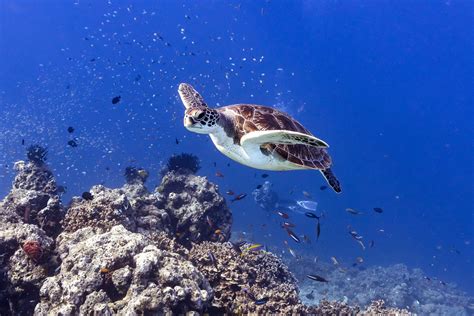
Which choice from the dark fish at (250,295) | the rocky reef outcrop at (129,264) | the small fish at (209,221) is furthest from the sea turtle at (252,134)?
the small fish at (209,221)

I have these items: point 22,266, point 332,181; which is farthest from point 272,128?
point 22,266

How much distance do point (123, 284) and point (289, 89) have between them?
336 feet

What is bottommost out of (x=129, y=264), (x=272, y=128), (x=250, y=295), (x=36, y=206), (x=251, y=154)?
(x=129, y=264)

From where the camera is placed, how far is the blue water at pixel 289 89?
69688 millimetres

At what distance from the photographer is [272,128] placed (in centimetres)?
560

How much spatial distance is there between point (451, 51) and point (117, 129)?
99275 mm

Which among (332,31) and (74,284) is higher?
(332,31)

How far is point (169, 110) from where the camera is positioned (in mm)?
88375

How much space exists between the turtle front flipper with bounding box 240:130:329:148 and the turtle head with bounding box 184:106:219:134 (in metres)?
0.56

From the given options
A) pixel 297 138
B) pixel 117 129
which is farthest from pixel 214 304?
pixel 117 129

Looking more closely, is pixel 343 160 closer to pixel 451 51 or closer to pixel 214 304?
pixel 451 51

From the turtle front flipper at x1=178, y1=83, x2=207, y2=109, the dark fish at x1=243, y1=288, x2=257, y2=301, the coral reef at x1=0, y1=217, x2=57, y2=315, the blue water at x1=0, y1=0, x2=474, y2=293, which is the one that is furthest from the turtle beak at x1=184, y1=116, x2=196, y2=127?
the blue water at x1=0, y1=0, x2=474, y2=293

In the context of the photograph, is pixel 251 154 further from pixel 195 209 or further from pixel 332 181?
pixel 195 209

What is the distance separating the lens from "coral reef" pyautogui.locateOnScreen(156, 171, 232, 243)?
8068 mm
